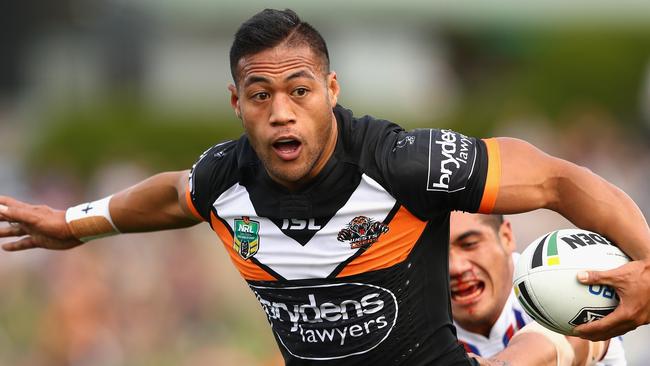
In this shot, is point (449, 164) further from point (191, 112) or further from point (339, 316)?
point (191, 112)

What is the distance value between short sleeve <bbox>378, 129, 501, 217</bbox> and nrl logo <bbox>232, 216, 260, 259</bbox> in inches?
33.5

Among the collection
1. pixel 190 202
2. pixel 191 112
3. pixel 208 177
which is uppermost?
pixel 208 177

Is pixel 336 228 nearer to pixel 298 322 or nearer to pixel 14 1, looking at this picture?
pixel 298 322

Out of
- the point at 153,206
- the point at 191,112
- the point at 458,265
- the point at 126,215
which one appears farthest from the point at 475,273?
the point at 191,112

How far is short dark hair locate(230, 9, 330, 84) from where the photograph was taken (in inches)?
270

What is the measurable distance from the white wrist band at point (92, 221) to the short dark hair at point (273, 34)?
5.70 ft

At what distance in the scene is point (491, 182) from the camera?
669 cm

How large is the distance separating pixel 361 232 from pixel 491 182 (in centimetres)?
73

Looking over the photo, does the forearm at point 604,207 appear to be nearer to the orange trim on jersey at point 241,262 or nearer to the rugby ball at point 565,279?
the rugby ball at point 565,279

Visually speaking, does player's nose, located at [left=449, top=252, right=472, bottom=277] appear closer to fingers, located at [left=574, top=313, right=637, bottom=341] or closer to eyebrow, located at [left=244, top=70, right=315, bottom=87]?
fingers, located at [left=574, top=313, right=637, bottom=341]

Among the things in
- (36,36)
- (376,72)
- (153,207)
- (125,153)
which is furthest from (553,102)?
(36,36)

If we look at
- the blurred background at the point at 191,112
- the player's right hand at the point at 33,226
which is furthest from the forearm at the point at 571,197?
the blurred background at the point at 191,112

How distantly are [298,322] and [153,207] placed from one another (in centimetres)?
133

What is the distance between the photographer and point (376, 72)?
55188mm
